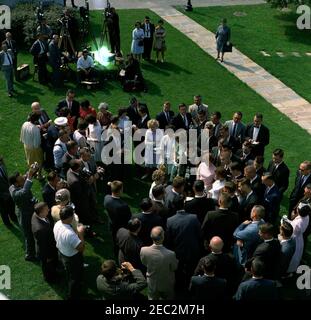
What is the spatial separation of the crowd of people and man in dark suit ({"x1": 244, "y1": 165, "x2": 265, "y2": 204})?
0.02m

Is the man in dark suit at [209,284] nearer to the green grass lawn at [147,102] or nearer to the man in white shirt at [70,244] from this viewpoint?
the man in white shirt at [70,244]

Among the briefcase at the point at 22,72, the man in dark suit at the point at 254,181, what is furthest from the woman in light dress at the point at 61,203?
the briefcase at the point at 22,72

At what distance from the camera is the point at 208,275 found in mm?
6547

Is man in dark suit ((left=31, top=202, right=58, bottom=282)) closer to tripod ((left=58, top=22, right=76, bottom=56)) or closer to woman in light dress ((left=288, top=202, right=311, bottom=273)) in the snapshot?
woman in light dress ((left=288, top=202, right=311, bottom=273))

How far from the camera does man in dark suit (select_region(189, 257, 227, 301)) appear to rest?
6480 millimetres

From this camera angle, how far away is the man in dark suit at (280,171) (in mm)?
9311

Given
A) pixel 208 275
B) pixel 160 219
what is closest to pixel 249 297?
pixel 208 275

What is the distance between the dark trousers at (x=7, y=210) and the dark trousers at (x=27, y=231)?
0.98 meters

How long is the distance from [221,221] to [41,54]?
378 inches

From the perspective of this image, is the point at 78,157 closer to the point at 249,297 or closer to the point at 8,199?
the point at 8,199

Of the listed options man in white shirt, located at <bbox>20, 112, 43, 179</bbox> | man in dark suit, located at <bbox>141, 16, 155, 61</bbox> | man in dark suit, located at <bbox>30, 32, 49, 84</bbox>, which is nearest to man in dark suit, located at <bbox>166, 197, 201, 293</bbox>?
man in white shirt, located at <bbox>20, 112, 43, 179</bbox>

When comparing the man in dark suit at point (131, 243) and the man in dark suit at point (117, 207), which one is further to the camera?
the man in dark suit at point (117, 207)

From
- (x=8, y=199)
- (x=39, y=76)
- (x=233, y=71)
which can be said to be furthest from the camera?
(x=233, y=71)
